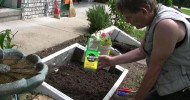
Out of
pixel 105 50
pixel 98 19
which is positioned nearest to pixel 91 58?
pixel 105 50

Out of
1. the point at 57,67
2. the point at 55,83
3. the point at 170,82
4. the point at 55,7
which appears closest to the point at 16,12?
the point at 55,7

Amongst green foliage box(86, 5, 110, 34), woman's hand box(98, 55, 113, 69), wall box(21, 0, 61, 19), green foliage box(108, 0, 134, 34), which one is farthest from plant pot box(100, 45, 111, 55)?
wall box(21, 0, 61, 19)

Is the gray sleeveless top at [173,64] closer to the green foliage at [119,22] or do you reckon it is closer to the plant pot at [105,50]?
the plant pot at [105,50]

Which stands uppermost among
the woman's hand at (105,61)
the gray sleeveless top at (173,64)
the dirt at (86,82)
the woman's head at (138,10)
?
the woman's head at (138,10)

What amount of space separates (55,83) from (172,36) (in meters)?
2.14

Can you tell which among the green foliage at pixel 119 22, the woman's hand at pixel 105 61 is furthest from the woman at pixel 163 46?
the green foliage at pixel 119 22

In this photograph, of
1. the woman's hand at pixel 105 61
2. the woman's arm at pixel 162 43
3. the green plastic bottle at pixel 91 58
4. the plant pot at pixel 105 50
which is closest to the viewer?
the woman's arm at pixel 162 43

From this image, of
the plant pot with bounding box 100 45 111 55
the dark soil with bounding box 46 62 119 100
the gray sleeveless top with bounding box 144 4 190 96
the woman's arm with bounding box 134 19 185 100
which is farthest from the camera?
the plant pot with bounding box 100 45 111 55

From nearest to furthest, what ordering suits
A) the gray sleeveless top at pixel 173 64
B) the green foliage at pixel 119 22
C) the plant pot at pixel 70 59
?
the gray sleeveless top at pixel 173 64 < the plant pot at pixel 70 59 < the green foliage at pixel 119 22

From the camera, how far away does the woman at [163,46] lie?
2266 mm

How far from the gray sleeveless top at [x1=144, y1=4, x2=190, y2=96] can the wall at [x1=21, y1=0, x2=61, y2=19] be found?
5.15 m

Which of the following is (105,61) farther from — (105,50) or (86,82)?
(105,50)

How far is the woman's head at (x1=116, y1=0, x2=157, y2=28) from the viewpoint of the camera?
2.27 metres

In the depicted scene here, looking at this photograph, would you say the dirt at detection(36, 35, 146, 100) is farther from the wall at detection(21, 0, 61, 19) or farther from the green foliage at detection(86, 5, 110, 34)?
the wall at detection(21, 0, 61, 19)
